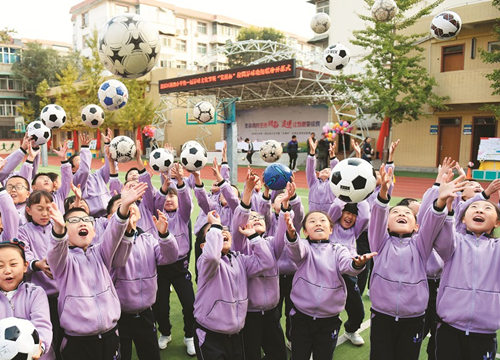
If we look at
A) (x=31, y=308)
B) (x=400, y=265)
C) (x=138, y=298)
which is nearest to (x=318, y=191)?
(x=400, y=265)

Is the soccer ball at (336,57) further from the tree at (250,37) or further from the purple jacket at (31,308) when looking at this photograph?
the tree at (250,37)

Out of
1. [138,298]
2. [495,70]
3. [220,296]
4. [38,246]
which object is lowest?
[138,298]

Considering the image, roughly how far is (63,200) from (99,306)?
3.02 metres

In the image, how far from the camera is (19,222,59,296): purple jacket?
11.2ft

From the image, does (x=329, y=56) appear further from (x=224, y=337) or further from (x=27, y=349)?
(x=27, y=349)

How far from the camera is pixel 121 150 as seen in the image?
6160mm

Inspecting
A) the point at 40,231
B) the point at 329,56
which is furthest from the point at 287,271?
the point at 329,56

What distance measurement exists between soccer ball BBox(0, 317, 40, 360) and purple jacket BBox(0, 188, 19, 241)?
1642 mm

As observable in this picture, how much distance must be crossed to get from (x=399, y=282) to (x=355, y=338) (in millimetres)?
1348

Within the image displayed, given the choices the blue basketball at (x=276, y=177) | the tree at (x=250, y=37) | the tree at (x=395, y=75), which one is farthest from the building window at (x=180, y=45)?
the blue basketball at (x=276, y=177)

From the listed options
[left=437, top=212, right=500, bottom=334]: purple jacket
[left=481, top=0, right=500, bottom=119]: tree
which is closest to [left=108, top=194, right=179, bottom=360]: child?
[left=437, top=212, right=500, bottom=334]: purple jacket

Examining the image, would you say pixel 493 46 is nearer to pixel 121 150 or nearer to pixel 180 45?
pixel 121 150

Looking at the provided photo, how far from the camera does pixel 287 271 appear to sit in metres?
4.11

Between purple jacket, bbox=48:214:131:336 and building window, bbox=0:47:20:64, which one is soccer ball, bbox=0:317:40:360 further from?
building window, bbox=0:47:20:64
